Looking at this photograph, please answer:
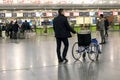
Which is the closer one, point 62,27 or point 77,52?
point 62,27

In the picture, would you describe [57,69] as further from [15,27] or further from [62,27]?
[15,27]

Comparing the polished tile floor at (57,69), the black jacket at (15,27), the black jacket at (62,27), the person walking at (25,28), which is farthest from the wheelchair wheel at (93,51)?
the person walking at (25,28)

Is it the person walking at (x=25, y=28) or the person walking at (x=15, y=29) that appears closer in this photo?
the person walking at (x=15, y=29)

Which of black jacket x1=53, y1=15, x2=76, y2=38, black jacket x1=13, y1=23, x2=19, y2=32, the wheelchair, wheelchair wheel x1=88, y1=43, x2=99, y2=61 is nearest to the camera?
black jacket x1=53, y1=15, x2=76, y2=38

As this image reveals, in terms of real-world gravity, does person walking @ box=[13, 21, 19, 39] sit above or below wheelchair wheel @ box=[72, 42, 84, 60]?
below

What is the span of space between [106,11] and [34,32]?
405 inches

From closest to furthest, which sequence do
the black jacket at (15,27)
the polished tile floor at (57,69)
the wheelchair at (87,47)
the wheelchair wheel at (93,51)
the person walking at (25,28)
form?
the polished tile floor at (57,69) < the wheelchair at (87,47) < the wheelchair wheel at (93,51) < the black jacket at (15,27) < the person walking at (25,28)

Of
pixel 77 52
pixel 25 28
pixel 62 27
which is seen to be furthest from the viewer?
pixel 25 28

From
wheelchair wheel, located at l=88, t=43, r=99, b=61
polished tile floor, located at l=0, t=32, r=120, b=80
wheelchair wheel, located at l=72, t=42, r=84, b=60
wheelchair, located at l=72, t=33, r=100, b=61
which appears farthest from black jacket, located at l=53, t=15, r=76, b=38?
wheelchair wheel, located at l=88, t=43, r=99, b=61

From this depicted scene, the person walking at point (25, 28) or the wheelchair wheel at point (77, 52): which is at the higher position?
the wheelchair wheel at point (77, 52)

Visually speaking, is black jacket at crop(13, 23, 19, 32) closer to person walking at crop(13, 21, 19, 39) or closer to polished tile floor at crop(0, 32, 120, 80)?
person walking at crop(13, 21, 19, 39)

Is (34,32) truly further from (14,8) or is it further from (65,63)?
(65,63)

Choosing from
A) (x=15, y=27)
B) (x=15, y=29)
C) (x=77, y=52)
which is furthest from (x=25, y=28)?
(x=77, y=52)

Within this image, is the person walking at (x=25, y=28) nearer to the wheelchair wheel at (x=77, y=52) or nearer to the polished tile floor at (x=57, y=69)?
the polished tile floor at (x=57, y=69)
